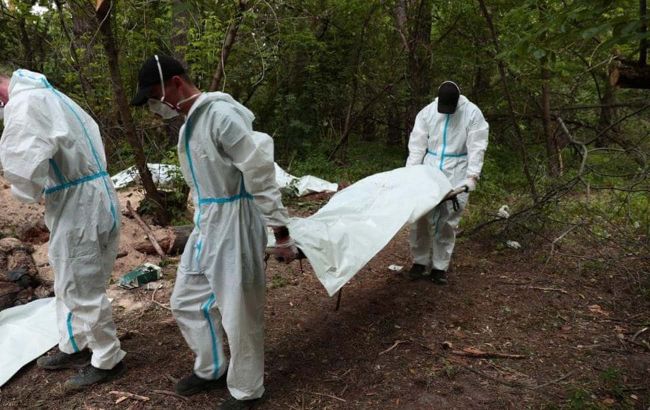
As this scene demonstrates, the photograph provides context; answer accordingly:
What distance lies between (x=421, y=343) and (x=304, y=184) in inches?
167

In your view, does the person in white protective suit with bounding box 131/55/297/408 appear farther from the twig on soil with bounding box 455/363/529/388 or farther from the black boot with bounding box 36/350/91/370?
the twig on soil with bounding box 455/363/529/388

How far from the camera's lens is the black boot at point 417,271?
4188mm

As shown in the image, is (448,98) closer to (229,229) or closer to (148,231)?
(229,229)

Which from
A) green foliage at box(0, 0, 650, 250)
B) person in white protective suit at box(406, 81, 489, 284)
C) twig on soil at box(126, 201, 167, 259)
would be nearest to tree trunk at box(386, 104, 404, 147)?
green foliage at box(0, 0, 650, 250)

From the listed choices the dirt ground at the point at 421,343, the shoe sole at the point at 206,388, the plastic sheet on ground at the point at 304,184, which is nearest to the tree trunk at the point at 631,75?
the dirt ground at the point at 421,343

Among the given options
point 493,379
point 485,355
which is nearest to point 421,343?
point 485,355

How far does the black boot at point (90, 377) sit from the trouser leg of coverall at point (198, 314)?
0.61m

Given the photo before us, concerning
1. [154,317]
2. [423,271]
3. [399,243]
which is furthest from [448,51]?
[154,317]

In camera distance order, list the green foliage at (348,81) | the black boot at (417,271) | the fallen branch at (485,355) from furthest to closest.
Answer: the green foliage at (348,81), the black boot at (417,271), the fallen branch at (485,355)

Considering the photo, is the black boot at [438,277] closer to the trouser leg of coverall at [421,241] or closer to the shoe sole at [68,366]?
the trouser leg of coverall at [421,241]

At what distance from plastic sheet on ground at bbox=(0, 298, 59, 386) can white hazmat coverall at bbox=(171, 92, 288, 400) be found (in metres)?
1.23

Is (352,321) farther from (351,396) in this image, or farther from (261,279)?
(261,279)

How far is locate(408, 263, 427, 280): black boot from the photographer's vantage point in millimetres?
4188

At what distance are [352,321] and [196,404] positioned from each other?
131 centimetres
